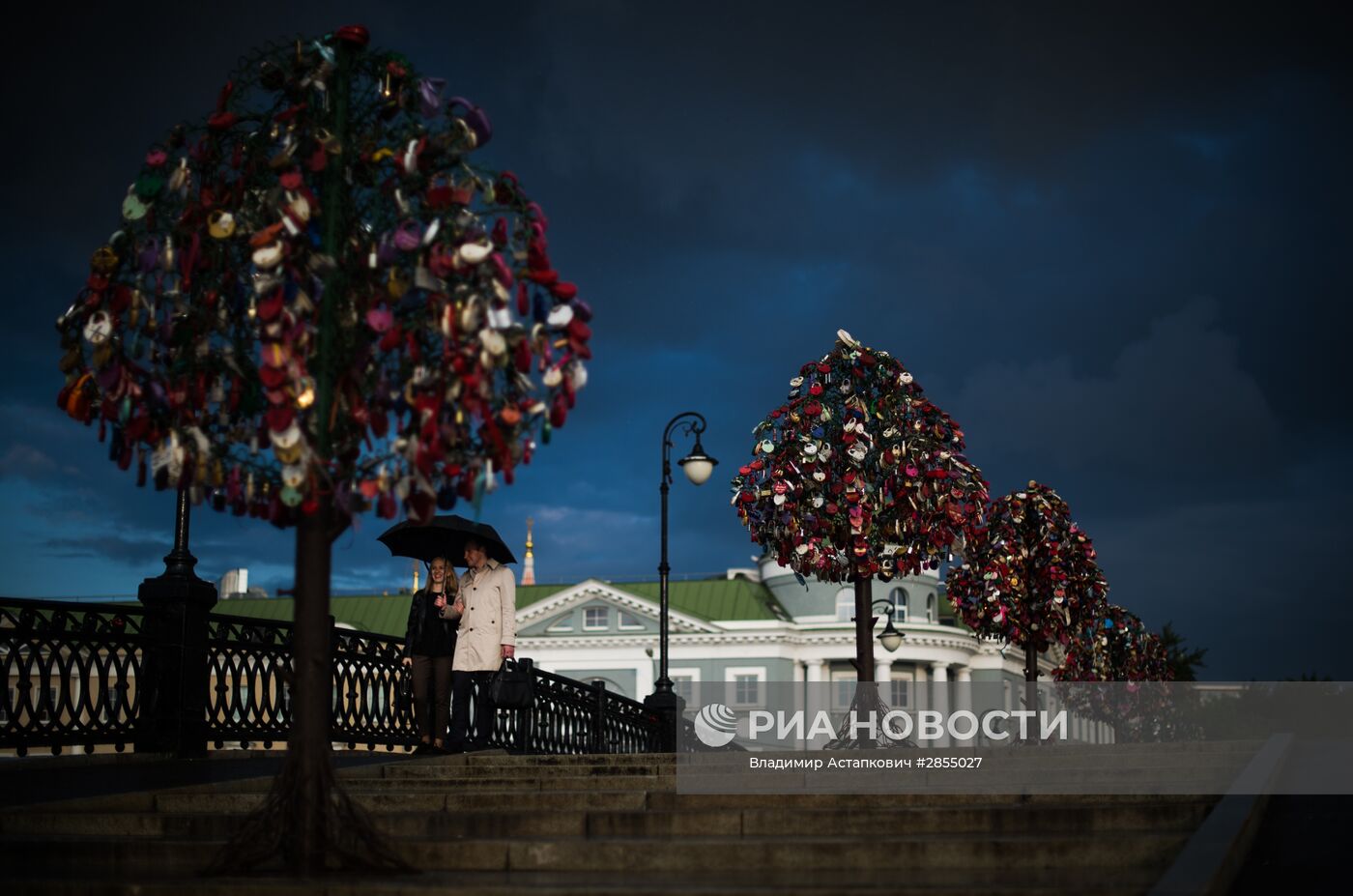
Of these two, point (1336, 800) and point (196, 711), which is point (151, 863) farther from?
point (1336, 800)

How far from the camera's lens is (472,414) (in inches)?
248

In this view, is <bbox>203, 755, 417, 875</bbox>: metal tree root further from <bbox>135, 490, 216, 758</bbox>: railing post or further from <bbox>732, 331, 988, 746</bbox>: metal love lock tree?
<bbox>732, 331, 988, 746</bbox>: metal love lock tree

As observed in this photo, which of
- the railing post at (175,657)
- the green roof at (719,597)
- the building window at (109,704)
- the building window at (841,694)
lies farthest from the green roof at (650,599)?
the building window at (109,704)

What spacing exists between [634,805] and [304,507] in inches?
113

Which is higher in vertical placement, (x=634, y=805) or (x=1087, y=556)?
(x=1087, y=556)

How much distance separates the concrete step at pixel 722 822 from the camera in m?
7.25

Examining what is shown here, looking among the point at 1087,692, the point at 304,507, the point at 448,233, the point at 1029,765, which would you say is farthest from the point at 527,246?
the point at 1087,692

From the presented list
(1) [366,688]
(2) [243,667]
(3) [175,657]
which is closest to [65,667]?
(3) [175,657]

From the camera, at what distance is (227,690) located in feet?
44.4

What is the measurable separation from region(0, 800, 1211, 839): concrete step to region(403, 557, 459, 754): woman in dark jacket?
5.54m

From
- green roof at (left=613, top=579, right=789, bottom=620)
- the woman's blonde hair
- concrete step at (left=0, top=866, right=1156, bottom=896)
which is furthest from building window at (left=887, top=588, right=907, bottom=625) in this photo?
concrete step at (left=0, top=866, right=1156, bottom=896)

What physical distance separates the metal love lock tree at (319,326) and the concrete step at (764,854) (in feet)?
1.93

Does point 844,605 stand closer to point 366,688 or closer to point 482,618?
point 366,688

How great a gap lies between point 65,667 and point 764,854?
7728 millimetres
